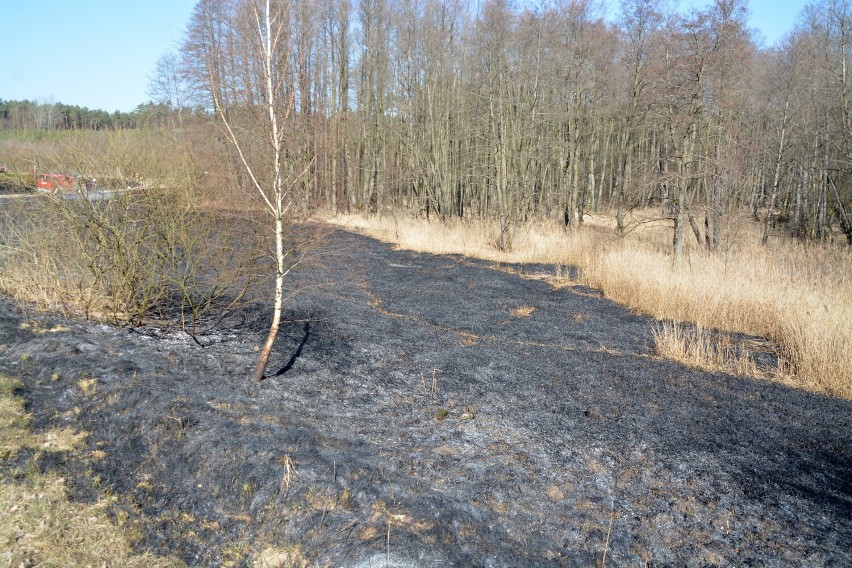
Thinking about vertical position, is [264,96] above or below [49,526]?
above

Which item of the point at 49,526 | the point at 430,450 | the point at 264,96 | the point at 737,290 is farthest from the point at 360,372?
the point at 737,290

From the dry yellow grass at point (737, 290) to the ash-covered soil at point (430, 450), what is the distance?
1.97 ft

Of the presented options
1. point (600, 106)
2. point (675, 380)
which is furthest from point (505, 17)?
point (675, 380)

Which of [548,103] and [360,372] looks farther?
[548,103]

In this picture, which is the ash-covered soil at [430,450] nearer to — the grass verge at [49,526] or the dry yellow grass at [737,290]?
the grass verge at [49,526]

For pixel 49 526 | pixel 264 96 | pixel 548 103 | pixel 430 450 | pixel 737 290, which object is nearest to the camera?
pixel 49 526

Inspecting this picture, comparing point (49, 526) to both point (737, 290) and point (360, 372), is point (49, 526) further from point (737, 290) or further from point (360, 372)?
point (737, 290)

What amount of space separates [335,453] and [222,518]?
859mm

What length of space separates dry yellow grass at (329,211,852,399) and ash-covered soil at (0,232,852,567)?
0.60 metres

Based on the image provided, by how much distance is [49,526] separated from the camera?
3021mm

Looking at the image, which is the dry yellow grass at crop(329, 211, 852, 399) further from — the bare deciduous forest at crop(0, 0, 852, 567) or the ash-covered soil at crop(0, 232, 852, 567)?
the ash-covered soil at crop(0, 232, 852, 567)

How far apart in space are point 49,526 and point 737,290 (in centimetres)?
908

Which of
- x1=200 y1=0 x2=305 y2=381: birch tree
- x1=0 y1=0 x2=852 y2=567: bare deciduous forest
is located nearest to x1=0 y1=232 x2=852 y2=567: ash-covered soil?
x1=0 y1=0 x2=852 y2=567: bare deciduous forest

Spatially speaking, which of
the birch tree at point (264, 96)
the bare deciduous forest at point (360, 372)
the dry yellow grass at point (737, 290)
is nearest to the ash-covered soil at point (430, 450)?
the bare deciduous forest at point (360, 372)
